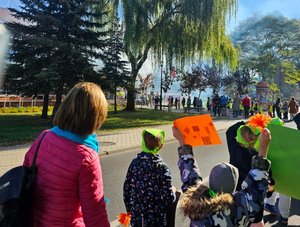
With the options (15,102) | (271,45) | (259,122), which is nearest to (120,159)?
(259,122)

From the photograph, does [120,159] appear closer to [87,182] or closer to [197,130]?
[197,130]

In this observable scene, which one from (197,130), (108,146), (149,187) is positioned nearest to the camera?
(149,187)

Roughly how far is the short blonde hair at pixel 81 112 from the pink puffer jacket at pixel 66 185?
91 millimetres

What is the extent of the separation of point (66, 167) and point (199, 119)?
1.61m

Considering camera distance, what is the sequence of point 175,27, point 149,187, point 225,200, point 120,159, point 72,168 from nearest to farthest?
point 72,168 → point 225,200 → point 149,187 → point 120,159 → point 175,27

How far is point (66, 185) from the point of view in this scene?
2.04 metres

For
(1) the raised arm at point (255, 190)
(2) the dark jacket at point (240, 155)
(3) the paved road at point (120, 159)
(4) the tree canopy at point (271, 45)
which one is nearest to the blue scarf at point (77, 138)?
(1) the raised arm at point (255, 190)

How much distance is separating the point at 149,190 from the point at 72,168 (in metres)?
1.29

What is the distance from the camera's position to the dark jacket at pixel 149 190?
3178mm

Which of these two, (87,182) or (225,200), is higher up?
(87,182)

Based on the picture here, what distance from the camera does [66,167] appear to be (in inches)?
79.5

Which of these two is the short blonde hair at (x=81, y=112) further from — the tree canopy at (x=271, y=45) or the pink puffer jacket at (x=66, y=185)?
the tree canopy at (x=271, y=45)

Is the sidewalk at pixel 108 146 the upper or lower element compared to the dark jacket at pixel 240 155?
lower

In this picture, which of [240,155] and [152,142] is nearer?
[152,142]
